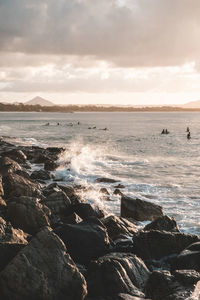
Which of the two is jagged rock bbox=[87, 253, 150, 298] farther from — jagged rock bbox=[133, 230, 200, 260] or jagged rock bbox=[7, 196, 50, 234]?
jagged rock bbox=[7, 196, 50, 234]

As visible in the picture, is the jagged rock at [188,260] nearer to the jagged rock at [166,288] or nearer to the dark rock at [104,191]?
the jagged rock at [166,288]

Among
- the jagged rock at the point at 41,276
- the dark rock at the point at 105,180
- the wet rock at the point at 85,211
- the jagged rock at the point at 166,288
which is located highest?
the jagged rock at the point at 41,276

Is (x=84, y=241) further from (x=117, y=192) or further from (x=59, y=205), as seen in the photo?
(x=117, y=192)

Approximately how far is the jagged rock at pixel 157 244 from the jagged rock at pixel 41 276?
3.28 m

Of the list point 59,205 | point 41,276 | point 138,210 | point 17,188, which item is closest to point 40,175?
point 17,188

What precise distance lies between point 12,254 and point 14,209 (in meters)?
3.03

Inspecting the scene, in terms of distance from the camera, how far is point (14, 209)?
36.1 ft

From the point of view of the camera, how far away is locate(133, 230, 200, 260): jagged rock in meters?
10.5

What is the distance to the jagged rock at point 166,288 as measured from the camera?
7948 mm

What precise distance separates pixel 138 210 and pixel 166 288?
7.49m

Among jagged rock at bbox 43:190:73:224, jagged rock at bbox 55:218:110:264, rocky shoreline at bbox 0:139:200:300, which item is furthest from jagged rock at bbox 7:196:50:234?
jagged rock at bbox 43:190:73:224

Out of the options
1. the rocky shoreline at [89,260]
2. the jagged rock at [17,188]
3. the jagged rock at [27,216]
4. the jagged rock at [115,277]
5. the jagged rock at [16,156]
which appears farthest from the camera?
the jagged rock at [16,156]

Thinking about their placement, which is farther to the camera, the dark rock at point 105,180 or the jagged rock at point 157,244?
the dark rock at point 105,180

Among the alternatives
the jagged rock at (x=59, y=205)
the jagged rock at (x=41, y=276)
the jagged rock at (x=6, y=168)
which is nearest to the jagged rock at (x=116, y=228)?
the jagged rock at (x=59, y=205)
